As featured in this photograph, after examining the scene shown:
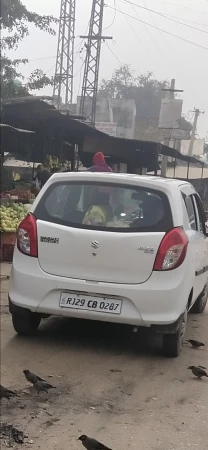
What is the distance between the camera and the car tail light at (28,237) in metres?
4.91

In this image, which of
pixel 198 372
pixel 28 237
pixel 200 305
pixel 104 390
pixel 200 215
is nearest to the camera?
pixel 104 390

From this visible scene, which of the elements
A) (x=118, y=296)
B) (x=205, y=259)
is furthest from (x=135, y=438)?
(x=205, y=259)

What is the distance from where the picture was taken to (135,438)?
3420 mm

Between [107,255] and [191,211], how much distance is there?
4.68ft

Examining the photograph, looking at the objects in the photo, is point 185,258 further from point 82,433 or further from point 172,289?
point 82,433

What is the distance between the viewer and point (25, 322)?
518 centimetres

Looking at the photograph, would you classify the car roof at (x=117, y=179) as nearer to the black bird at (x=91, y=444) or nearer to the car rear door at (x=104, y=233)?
the car rear door at (x=104, y=233)

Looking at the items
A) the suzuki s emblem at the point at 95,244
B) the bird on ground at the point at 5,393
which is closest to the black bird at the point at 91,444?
the bird on ground at the point at 5,393

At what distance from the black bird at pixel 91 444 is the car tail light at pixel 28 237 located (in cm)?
202

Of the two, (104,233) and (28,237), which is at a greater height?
(104,233)

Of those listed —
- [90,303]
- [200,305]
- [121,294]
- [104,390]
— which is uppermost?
[121,294]

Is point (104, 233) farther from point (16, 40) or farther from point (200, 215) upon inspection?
point (16, 40)

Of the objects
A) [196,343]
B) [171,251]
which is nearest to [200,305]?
[196,343]

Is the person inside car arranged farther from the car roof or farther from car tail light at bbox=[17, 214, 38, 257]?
car tail light at bbox=[17, 214, 38, 257]
